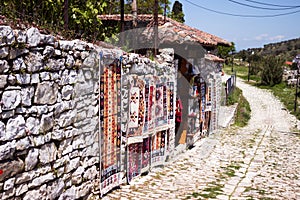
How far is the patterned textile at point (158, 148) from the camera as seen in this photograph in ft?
23.0

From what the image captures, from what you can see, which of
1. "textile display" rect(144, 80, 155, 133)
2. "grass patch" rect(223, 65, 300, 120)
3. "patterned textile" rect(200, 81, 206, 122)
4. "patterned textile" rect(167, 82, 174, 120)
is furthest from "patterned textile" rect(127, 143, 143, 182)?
"grass patch" rect(223, 65, 300, 120)

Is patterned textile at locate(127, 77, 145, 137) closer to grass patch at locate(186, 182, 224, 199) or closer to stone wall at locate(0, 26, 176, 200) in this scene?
stone wall at locate(0, 26, 176, 200)

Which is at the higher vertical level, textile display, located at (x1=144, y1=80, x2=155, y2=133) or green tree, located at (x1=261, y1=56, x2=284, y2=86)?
green tree, located at (x1=261, y1=56, x2=284, y2=86)

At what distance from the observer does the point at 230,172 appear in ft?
24.9

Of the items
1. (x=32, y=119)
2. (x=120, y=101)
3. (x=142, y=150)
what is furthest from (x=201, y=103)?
(x=32, y=119)

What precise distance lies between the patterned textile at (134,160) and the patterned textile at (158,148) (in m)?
0.67

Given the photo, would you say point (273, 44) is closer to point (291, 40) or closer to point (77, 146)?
point (291, 40)

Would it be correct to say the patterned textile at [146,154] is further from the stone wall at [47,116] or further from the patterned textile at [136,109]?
the stone wall at [47,116]

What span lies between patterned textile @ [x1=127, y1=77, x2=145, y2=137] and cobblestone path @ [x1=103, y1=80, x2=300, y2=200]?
0.96m

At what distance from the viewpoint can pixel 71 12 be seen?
8.37 m

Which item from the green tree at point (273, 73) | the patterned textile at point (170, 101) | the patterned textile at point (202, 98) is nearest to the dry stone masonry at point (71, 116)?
the patterned textile at point (170, 101)

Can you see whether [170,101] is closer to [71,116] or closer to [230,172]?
[230,172]

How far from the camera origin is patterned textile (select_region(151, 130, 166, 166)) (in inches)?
275

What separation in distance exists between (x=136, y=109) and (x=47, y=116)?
2407mm
